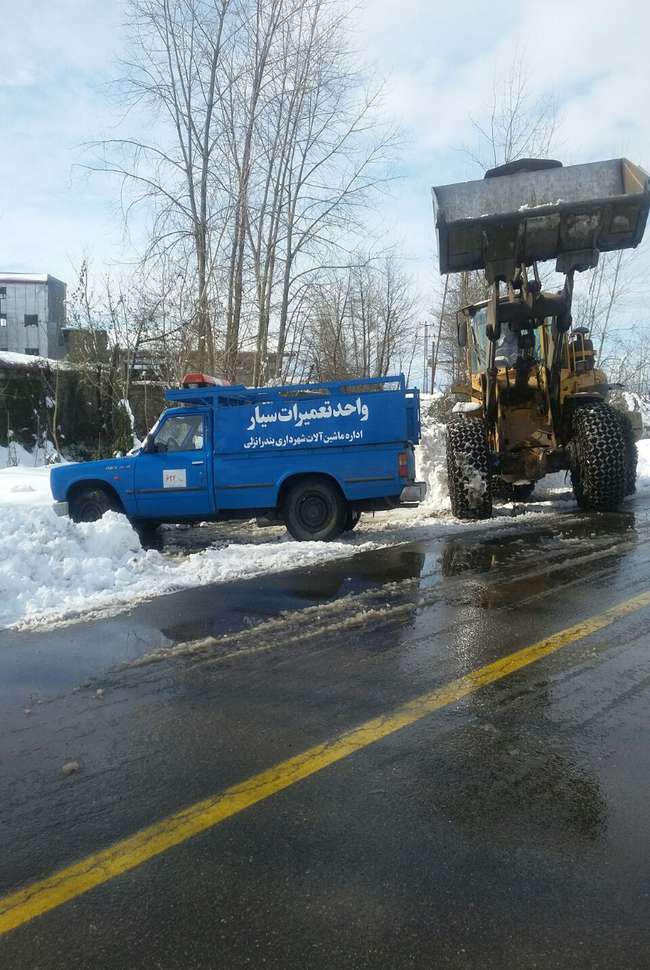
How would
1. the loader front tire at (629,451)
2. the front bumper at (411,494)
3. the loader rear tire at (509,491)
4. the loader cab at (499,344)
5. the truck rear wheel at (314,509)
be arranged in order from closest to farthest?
1. the front bumper at (411,494)
2. the truck rear wheel at (314,509)
3. the loader cab at (499,344)
4. the loader front tire at (629,451)
5. the loader rear tire at (509,491)

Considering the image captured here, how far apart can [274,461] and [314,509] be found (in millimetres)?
824

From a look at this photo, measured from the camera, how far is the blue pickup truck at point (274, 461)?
32.2ft

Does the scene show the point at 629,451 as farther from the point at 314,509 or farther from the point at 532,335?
the point at 314,509

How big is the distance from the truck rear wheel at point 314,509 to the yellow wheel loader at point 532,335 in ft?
6.54

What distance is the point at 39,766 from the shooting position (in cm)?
359

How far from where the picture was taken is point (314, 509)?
32.9ft

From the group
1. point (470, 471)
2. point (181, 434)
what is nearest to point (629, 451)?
point (470, 471)

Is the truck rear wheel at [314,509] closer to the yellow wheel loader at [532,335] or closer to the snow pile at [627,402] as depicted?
the yellow wheel loader at [532,335]

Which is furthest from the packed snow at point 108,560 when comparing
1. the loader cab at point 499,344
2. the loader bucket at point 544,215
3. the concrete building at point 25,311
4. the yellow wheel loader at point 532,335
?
the concrete building at point 25,311

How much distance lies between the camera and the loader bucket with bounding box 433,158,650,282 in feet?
30.1

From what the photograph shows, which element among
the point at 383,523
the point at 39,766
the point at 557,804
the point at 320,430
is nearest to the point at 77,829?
the point at 39,766

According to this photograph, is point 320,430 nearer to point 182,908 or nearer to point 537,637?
point 537,637

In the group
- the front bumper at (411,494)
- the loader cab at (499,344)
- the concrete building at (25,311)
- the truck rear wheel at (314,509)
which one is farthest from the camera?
the concrete building at (25,311)

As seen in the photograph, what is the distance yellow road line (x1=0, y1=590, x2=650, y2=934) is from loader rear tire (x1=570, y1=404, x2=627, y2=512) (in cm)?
663
